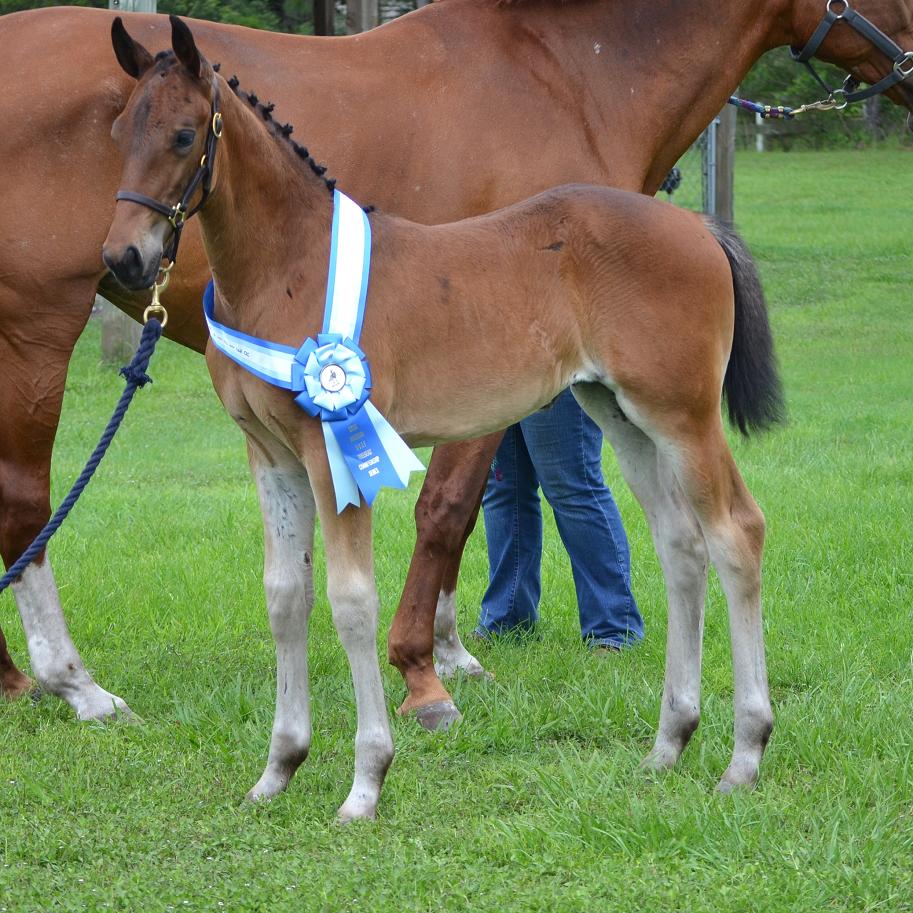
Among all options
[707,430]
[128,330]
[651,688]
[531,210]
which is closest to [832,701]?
[651,688]

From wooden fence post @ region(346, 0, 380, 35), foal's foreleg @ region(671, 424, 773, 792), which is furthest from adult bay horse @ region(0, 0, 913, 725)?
wooden fence post @ region(346, 0, 380, 35)

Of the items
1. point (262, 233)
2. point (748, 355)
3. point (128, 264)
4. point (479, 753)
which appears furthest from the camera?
point (479, 753)

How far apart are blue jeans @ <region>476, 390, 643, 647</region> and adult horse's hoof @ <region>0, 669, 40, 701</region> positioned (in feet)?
5.85

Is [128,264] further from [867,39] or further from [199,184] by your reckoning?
[867,39]

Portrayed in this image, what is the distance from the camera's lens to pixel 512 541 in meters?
5.40

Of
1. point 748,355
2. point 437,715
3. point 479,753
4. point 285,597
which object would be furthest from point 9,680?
point 748,355

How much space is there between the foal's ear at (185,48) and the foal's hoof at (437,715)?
2191 mm

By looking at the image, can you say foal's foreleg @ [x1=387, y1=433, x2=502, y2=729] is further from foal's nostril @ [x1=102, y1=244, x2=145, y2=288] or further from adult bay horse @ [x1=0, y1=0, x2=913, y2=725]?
foal's nostril @ [x1=102, y1=244, x2=145, y2=288]

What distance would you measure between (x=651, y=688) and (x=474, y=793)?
993mm

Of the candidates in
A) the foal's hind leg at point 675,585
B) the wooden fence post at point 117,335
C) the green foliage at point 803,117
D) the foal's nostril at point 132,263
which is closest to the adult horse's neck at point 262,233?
the foal's nostril at point 132,263

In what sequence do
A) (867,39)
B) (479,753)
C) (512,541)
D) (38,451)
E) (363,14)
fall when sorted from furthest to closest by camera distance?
(363,14), (512,541), (867,39), (38,451), (479,753)

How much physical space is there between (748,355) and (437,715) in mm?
1545

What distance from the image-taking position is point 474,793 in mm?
3707

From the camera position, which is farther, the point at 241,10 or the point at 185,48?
the point at 241,10
